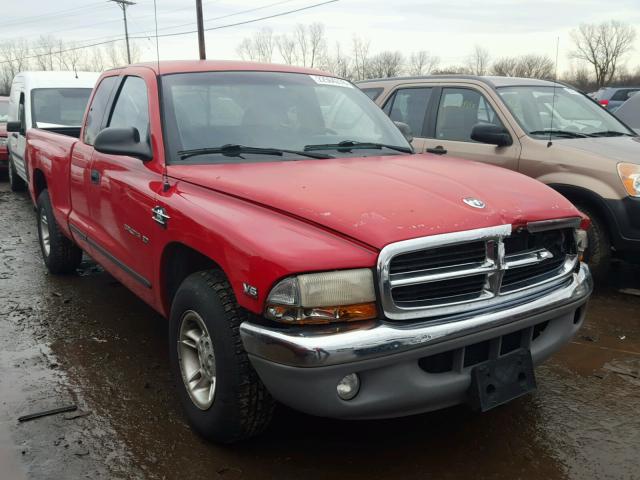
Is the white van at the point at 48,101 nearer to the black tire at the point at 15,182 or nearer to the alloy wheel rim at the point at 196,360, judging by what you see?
the black tire at the point at 15,182

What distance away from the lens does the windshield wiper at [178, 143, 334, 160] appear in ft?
10.9

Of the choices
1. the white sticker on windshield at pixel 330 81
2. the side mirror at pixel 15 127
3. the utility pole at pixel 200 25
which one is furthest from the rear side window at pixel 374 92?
the utility pole at pixel 200 25

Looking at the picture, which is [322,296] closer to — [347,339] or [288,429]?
[347,339]

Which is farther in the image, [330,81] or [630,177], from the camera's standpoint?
[630,177]

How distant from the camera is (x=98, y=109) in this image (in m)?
4.63

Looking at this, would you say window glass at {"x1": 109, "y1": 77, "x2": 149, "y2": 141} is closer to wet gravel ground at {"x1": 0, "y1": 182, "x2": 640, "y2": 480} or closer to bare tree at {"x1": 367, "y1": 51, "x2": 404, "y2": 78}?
wet gravel ground at {"x1": 0, "y1": 182, "x2": 640, "y2": 480}

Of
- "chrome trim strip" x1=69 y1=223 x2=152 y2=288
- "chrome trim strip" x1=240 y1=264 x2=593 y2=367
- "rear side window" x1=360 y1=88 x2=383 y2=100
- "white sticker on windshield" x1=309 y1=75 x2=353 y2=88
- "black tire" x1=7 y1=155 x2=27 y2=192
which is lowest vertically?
"black tire" x1=7 y1=155 x2=27 y2=192

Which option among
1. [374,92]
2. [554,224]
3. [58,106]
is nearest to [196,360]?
[554,224]

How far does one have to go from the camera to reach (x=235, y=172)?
3.06 metres

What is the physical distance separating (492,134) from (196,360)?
3.68 meters

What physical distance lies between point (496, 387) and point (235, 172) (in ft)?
5.25

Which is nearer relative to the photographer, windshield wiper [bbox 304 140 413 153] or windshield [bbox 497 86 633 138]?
windshield wiper [bbox 304 140 413 153]

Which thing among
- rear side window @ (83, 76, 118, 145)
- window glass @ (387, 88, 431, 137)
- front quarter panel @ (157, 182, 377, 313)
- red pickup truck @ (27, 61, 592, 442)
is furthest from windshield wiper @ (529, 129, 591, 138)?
front quarter panel @ (157, 182, 377, 313)

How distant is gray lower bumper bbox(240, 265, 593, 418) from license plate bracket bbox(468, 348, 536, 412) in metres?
0.04
